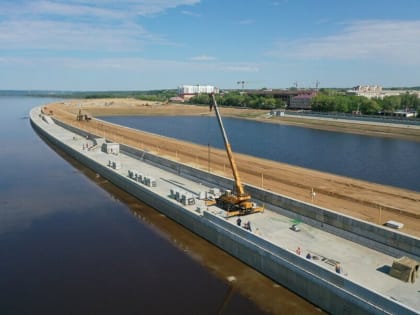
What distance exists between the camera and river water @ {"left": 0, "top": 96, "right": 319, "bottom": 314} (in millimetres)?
19672

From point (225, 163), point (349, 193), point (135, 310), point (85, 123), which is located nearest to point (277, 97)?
point (85, 123)

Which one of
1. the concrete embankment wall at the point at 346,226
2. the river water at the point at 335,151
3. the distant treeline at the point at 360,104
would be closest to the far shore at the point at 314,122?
the river water at the point at 335,151

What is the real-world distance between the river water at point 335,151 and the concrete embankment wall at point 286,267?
22519 mm

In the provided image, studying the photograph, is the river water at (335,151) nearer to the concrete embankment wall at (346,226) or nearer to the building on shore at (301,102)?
the concrete embankment wall at (346,226)

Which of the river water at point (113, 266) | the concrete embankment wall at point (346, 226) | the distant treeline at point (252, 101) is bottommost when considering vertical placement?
the river water at point (113, 266)

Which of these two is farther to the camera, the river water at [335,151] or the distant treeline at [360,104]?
the distant treeline at [360,104]

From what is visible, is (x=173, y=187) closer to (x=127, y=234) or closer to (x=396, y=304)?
(x=127, y=234)

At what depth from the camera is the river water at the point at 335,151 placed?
1891 inches

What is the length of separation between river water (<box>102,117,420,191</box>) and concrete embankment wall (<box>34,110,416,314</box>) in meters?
22.5

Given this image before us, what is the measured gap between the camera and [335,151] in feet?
212

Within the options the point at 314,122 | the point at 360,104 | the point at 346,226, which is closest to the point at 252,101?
the point at 360,104

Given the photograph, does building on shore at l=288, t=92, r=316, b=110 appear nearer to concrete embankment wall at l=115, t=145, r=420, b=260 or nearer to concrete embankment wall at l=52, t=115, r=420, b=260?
concrete embankment wall at l=52, t=115, r=420, b=260

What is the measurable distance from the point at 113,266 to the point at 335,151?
159 feet

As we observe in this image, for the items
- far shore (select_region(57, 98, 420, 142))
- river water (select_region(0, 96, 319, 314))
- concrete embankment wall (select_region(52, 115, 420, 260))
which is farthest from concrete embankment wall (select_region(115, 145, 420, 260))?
far shore (select_region(57, 98, 420, 142))
